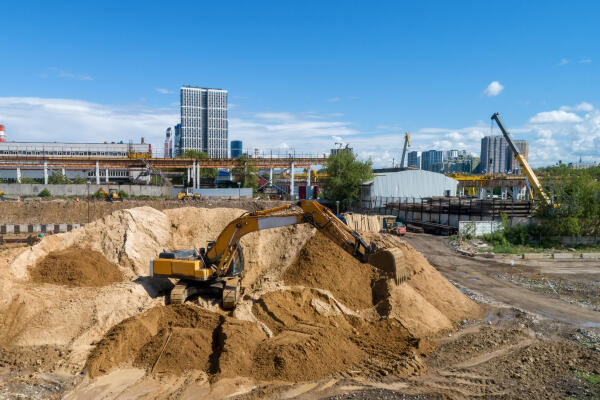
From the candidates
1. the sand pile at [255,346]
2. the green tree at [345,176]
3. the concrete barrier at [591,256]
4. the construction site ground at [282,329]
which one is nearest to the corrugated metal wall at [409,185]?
the green tree at [345,176]

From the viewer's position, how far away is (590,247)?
28.3m

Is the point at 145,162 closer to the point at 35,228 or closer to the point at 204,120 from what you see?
the point at 35,228

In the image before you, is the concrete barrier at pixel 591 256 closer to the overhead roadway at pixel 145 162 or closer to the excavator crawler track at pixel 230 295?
the excavator crawler track at pixel 230 295

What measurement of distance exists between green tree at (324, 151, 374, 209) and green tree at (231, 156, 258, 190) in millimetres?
12324

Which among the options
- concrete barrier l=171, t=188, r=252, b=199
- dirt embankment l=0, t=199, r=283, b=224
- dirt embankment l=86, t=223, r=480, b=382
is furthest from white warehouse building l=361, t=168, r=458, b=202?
dirt embankment l=86, t=223, r=480, b=382

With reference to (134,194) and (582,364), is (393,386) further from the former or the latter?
(134,194)

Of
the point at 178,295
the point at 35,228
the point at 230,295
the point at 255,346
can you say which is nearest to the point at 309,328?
the point at 255,346

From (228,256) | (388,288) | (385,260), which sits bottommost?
(388,288)

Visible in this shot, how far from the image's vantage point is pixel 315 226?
12.5 m

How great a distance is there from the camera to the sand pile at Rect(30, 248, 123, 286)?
48.9 ft

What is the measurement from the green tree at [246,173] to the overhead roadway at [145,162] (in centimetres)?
19

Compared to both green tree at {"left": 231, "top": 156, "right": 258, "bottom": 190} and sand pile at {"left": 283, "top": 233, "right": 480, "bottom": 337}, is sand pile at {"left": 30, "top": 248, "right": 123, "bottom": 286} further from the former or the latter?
green tree at {"left": 231, "top": 156, "right": 258, "bottom": 190}

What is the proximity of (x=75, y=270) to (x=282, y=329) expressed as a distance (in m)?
8.49

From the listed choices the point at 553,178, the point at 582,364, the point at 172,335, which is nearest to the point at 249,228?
the point at 172,335
